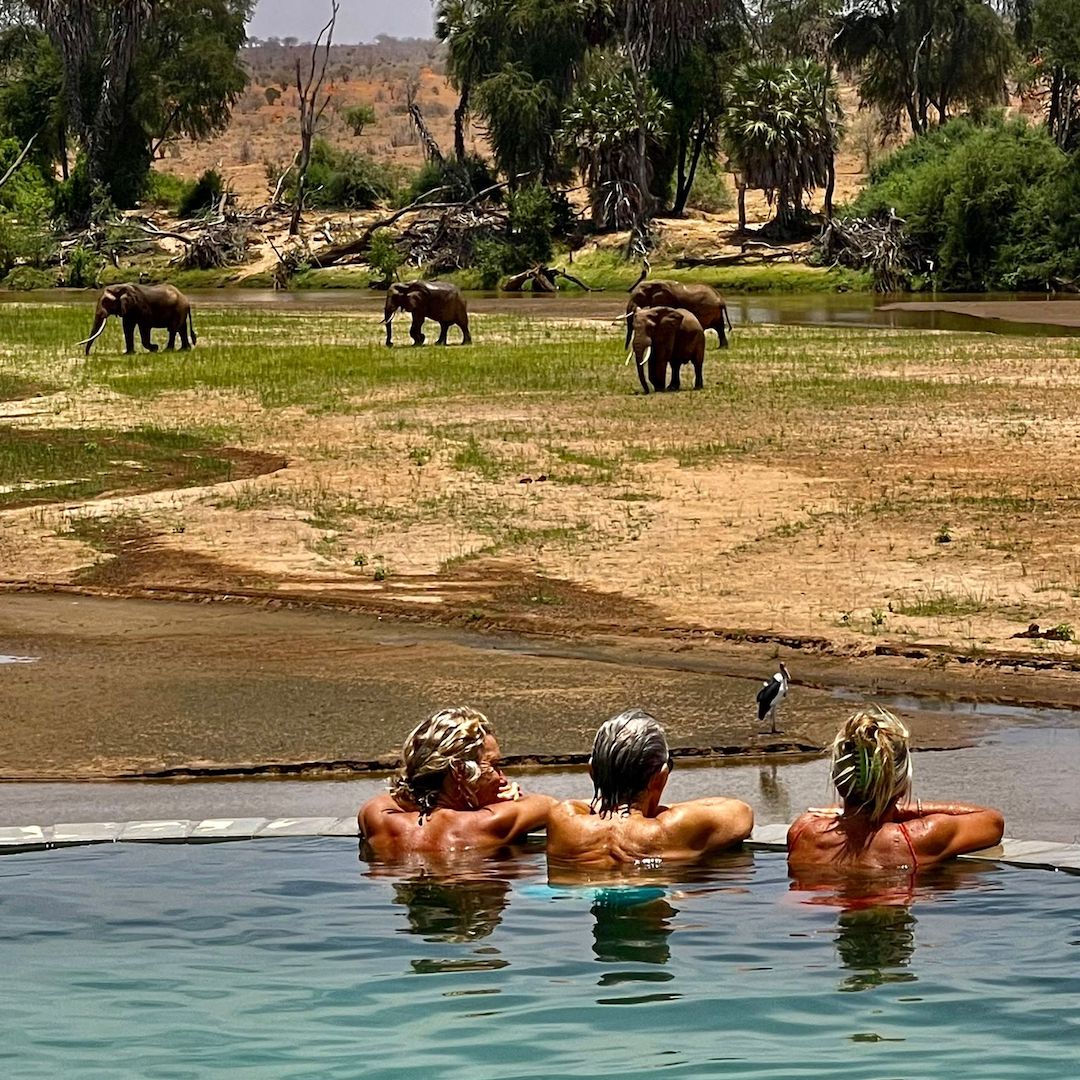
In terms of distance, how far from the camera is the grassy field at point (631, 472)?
13.9 meters

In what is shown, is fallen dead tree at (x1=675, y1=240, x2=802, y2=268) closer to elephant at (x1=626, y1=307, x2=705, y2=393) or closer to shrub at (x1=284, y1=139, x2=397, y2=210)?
shrub at (x1=284, y1=139, x2=397, y2=210)

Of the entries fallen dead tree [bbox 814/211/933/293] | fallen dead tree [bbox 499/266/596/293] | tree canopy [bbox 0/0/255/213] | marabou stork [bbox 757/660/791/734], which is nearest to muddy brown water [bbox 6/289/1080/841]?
marabou stork [bbox 757/660/791/734]

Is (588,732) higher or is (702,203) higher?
(702,203)

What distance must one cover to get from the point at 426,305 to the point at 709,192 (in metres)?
43.3

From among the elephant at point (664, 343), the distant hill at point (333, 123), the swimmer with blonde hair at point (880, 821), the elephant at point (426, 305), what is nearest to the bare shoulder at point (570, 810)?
the swimmer with blonde hair at point (880, 821)

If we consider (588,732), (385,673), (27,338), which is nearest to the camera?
(588,732)

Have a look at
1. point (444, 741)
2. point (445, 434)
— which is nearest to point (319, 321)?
point (445, 434)

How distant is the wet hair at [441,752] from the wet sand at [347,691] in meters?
1.81

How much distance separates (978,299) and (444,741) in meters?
46.4

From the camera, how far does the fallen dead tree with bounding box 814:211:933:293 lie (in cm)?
5928

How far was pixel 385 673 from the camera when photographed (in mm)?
11500

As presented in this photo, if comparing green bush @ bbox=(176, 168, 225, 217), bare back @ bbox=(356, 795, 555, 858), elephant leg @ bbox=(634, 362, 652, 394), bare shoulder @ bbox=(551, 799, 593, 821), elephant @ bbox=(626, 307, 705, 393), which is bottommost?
bare back @ bbox=(356, 795, 555, 858)

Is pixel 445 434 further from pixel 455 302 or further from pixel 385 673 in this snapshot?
pixel 455 302

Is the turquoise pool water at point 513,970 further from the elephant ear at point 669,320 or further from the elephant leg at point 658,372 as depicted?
the elephant ear at point 669,320
